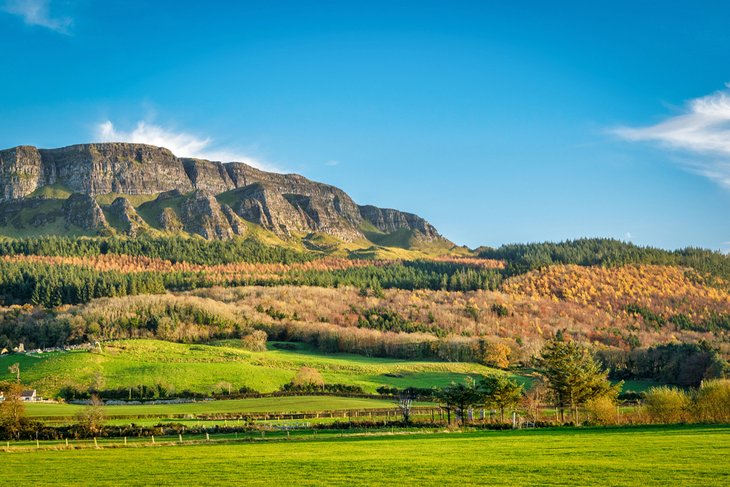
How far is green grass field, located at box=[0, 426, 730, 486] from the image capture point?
1228 inches

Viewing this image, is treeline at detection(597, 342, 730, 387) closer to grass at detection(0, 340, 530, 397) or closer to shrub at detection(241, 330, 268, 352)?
grass at detection(0, 340, 530, 397)

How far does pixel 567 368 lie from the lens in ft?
257

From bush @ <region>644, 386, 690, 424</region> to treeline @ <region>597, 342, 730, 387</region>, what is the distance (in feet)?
183

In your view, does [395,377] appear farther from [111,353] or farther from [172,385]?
[111,353]

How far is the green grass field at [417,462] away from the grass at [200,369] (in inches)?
2513

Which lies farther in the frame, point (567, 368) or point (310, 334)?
point (310, 334)

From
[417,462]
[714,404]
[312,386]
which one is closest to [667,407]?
[714,404]

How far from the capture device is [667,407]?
6731cm

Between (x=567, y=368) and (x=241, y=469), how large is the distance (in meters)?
51.3

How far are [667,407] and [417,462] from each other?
40699 mm

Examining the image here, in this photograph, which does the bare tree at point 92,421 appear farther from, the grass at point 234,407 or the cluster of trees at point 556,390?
the cluster of trees at point 556,390

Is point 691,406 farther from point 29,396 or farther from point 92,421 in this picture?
point 29,396

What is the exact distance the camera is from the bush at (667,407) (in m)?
66.4

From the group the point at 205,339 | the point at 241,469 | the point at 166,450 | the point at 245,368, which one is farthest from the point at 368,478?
the point at 205,339
